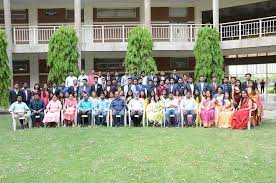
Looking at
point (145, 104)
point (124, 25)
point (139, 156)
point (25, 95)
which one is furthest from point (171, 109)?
point (124, 25)

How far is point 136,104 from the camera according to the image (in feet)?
48.5

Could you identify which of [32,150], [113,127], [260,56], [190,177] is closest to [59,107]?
[113,127]

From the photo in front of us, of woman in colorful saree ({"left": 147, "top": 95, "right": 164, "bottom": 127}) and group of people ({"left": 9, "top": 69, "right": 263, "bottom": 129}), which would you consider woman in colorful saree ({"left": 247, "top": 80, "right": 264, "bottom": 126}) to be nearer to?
group of people ({"left": 9, "top": 69, "right": 263, "bottom": 129})

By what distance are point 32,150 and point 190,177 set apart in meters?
4.18

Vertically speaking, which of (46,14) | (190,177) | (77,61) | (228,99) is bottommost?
(190,177)

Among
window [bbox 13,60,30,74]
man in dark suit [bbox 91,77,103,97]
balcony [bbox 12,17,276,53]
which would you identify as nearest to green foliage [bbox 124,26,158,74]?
balcony [bbox 12,17,276,53]

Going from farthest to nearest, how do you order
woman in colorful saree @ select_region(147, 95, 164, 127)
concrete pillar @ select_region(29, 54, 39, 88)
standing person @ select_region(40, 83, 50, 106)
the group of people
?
1. concrete pillar @ select_region(29, 54, 39, 88)
2. standing person @ select_region(40, 83, 50, 106)
3. woman in colorful saree @ select_region(147, 95, 164, 127)
4. the group of people

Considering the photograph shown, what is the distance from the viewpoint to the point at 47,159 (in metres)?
8.91

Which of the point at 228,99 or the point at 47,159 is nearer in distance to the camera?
the point at 47,159

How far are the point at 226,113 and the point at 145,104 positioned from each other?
2.64m

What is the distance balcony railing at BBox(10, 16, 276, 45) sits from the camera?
2391cm

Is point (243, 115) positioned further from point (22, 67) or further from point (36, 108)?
point (22, 67)

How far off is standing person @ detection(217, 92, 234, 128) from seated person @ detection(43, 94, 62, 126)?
5154mm

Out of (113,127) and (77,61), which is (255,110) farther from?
(77,61)
